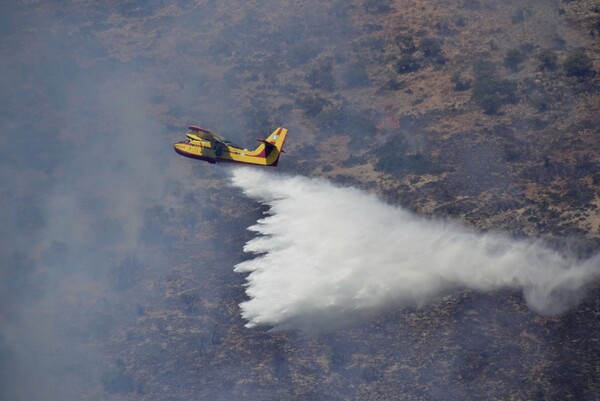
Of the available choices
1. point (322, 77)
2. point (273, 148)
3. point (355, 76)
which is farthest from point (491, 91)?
point (273, 148)

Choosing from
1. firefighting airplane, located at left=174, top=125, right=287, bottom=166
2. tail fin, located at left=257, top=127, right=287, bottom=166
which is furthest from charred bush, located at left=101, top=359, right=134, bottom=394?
tail fin, located at left=257, top=127, right=287, bottom=166

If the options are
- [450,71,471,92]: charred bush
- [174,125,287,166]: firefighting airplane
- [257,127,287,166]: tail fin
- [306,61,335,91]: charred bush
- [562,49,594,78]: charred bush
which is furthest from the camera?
[306,61,335,91]: charred bush

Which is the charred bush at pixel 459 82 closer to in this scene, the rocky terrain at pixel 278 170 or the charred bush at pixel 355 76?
the rocky terrain at pixel 278 170

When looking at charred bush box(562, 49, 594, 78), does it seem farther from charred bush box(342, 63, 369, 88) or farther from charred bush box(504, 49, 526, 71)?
charred bush box(342, 63, 369, 88)

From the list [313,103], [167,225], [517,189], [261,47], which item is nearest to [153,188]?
[167,225]

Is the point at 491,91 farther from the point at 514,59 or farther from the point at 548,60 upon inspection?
the point at 548,60

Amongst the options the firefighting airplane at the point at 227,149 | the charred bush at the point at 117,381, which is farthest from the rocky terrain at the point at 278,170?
the firefighting airplane at the point at 227,149
